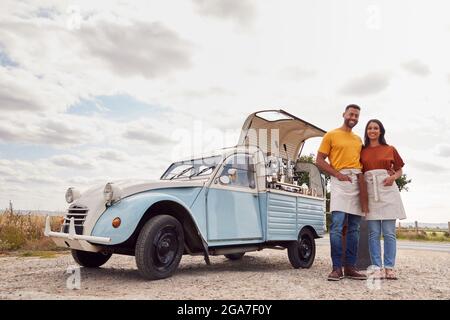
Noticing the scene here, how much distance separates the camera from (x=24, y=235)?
9.95 metres

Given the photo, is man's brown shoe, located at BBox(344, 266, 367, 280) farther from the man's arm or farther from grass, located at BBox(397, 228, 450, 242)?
grass, located at BBox(397, 228, 450, 242)

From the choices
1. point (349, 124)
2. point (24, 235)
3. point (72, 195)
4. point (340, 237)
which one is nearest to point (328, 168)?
point (349, 124)

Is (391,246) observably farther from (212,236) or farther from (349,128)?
(212,236)

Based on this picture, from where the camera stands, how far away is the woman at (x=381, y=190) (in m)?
5.39

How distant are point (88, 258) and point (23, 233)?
16.0 ft

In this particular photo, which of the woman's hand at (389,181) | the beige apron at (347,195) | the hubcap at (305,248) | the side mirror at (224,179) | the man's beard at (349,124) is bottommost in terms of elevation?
the hubcap at (305,248)

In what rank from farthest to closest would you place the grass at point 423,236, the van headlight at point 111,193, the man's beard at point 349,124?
the grass at point 423,236, the man's beard at point 349,124, the van headlight at point 111,193

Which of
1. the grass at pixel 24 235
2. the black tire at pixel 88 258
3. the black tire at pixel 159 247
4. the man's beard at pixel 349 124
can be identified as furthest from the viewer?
the grass at pixel 24 235

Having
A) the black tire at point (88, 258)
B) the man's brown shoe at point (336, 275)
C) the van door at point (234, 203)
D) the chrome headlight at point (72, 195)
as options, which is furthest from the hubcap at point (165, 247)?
the man's brown shoe at point (336, 275)

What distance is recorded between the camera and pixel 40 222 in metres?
10.8

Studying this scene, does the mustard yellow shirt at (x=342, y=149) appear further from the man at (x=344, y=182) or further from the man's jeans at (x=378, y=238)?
the man's jeans at (x=378, y=238)

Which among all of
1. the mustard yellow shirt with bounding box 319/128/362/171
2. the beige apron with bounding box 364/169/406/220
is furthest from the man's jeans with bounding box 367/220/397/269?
the mustard yellow shirt with bounding box 319/128/362/171

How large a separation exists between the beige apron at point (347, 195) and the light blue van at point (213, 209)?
135cm
